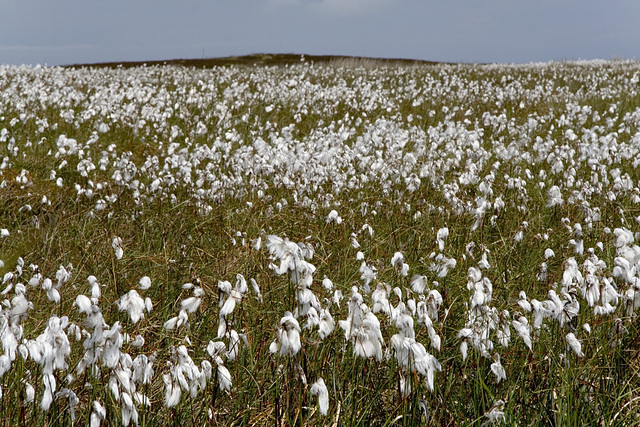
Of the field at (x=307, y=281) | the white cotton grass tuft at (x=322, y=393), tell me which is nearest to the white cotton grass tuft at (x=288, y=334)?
the field at (x=307, y=281)

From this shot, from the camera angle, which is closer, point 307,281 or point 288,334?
point 288,334

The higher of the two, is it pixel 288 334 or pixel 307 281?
pixel 307 281

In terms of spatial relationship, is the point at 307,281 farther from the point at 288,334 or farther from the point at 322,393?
the point at 322,393

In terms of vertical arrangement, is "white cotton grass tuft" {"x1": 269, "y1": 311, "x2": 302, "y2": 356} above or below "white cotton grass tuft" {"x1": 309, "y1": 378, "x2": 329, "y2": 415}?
above

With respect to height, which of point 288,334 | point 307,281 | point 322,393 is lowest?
point 322,393

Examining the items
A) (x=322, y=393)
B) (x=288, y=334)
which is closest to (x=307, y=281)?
(x=288, y=334)

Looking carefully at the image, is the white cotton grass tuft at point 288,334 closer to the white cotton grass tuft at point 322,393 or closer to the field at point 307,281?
the field at point 307,281

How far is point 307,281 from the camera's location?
2260 millimetres

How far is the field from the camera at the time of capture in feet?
7.54

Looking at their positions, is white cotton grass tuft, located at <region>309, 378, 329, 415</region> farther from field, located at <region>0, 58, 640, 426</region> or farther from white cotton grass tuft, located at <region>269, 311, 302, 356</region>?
white cotton grass tuft, located at <region>269, 311, 302, 356</region>

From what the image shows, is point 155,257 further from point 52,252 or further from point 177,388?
point 177,388

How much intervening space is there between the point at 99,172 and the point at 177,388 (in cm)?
633

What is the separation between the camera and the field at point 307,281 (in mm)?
2297

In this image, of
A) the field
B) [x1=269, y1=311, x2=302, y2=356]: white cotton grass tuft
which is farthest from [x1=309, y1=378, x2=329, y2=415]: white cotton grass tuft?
[x1=269, y1=311, x2=302, y2=356]: white cotton grass tuft
